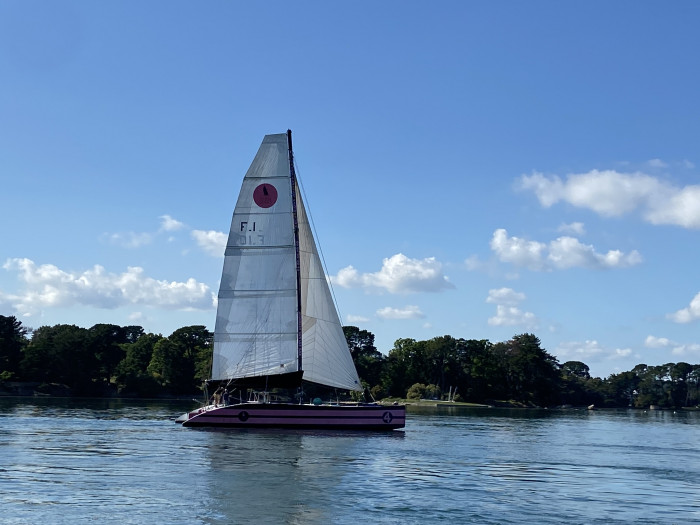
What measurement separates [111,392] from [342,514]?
5288 inches

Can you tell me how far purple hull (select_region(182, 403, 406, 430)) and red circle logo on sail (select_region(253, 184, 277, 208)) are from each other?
49.7 feet

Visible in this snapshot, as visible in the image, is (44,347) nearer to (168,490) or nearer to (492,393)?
(492,393)

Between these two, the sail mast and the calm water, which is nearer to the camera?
the calm water

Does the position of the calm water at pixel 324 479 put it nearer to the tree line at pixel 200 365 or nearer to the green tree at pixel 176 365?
the tree line at pixel 200 365

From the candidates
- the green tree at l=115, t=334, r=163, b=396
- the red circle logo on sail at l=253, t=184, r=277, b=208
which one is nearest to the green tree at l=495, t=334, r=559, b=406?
the green tree at l=115, t=334, r=163, b=396

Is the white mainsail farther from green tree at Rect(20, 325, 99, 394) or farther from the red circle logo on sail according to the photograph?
green tree at Rect(20, 325, 99, 394)

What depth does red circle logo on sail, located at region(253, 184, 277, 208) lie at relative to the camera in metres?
59.2

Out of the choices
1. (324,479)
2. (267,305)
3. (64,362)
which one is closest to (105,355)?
(64,362)

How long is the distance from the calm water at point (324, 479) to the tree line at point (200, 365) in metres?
94.7

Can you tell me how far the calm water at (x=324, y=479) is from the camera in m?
→ 24.7

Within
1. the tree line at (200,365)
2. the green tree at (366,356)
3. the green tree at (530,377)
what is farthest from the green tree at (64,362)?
the green tree at (530,377)

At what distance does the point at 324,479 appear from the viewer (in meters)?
31.8

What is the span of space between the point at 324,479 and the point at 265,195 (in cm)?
3144

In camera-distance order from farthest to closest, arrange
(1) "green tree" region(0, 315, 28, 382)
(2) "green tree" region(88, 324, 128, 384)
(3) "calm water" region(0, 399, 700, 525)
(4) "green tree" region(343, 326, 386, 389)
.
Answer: (4) "green tree" region(343, 326, 386, 389), (2) "green tree" region(88, 324, 128, 384), (1) "green tree" region(0, 315, 28, 382), (3) "calm water" region(0, 399, 700, 525)
